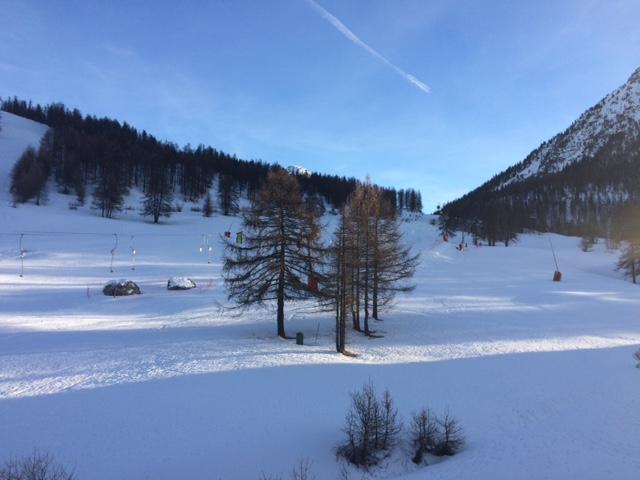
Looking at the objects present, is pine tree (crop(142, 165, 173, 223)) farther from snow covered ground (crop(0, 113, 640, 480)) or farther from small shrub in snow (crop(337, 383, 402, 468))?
small shrub in snow (crop(337, 383, 402, 468))

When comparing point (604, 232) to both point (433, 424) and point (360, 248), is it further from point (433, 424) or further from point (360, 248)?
point (433, 424)

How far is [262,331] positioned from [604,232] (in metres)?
123

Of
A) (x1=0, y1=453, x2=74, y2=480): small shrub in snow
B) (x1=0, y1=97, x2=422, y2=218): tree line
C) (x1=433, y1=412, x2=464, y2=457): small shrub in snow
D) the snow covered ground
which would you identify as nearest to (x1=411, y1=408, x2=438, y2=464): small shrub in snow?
(x1=433, y1=412, x2=464, y2=457): small shrub in snow

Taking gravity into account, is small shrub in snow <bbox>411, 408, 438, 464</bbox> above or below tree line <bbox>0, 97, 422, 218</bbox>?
below

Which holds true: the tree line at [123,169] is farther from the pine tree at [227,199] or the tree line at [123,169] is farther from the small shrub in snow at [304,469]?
the small shrub in snow at [304,469]

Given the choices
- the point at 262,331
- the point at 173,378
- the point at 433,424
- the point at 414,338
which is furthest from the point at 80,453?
the point at 414,338

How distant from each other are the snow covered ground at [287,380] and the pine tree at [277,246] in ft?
9.40

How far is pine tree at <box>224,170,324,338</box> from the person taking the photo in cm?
2012

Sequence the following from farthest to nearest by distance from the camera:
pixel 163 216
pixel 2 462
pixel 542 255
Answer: pixel 163 216 < pixel 542 255 < pixel 2 462

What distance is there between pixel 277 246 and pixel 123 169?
3450 inches

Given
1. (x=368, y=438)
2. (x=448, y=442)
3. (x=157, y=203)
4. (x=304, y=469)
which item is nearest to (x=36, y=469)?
(x=304, y=469)

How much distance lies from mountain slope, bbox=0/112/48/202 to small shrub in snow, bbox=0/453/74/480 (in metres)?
74.4

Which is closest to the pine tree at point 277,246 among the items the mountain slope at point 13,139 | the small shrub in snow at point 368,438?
the small shrub in snow at point 368,438

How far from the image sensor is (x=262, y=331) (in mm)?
22625
